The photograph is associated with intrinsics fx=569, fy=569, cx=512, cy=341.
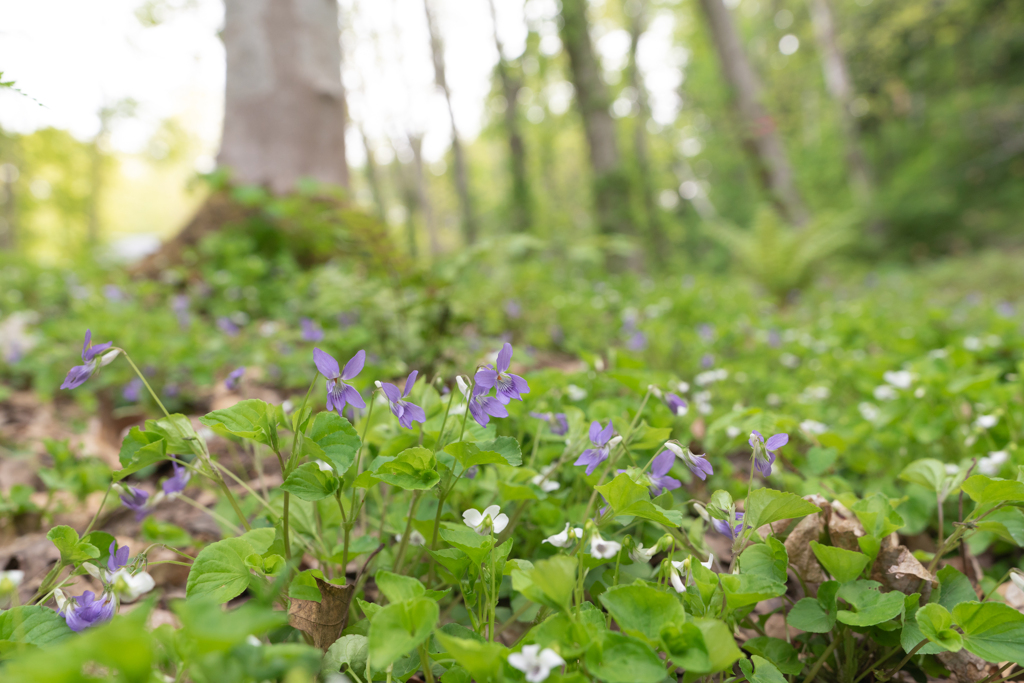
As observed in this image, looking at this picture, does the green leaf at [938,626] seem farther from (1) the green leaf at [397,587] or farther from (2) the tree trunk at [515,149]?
(2) the tree trunk at [515,149]

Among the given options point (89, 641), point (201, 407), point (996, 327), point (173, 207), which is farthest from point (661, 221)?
point (173, 207)

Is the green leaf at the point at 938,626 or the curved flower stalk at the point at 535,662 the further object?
the green leaf at the point at 938,626

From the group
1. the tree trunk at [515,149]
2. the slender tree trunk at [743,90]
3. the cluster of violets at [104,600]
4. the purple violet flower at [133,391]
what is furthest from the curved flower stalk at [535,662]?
the slender tree trunk at [743,90]

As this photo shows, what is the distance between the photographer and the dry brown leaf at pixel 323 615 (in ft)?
3.32

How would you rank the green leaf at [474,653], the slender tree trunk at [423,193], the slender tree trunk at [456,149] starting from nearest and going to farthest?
the green leaf at [474,653] → the slender tree trunk at [456,149] → the slender tree trunk at [423,193]

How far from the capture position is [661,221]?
7984 mm

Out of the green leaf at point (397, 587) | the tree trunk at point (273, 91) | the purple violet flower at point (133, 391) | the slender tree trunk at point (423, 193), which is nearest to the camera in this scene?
the green leaf at point (397, 587)

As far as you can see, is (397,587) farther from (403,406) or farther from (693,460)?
(693,460)

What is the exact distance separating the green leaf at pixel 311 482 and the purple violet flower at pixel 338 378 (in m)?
0.10

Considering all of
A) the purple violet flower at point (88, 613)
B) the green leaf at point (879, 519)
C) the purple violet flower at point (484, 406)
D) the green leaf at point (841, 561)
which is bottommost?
the green leaf at point (841, 561)

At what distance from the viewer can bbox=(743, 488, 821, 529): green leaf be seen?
3.10ft

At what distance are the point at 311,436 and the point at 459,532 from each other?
30cm

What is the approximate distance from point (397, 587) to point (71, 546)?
0.58 metres

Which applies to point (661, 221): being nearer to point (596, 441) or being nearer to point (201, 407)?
point (201, 407)
